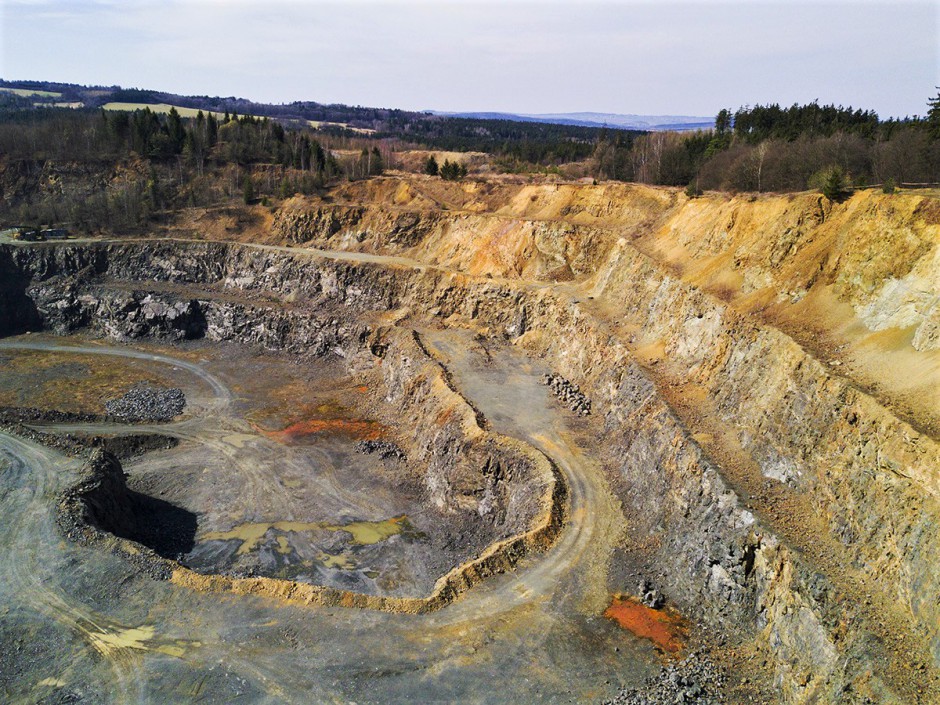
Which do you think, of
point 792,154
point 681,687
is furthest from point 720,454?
point 792,154

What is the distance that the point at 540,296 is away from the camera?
150 ft

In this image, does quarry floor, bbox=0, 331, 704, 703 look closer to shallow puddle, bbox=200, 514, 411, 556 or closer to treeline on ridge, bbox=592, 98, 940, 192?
shallow puddle, bbox=200, 514, 411, 556

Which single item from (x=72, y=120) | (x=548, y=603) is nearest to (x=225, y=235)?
(x=72, y=120)

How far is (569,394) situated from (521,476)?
8.55m

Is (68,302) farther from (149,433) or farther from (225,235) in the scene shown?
(149,433)

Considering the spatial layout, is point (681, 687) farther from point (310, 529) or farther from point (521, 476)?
point (310, 529)

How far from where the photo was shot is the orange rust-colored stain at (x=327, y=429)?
39.1 meters

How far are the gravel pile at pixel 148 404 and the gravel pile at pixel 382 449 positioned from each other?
47.8ft

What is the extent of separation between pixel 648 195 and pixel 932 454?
3797cm

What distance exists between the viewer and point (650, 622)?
20.5 meters

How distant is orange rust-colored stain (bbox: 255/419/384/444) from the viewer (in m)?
39.1

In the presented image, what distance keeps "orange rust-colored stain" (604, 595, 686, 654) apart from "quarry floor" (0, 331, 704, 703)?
1.25ft

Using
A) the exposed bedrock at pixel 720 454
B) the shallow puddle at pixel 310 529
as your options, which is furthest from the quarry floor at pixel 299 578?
the exposed bedrock at pixel 720 454

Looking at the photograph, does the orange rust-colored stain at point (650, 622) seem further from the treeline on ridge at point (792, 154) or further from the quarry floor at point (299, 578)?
the treeline on ridge at point (792, 154)
